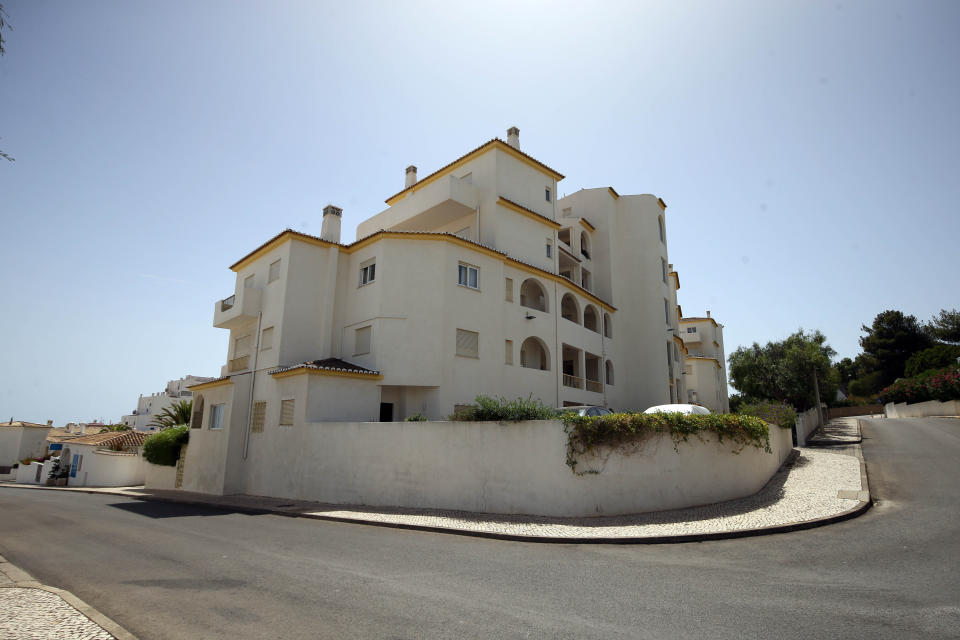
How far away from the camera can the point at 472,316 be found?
2208 cm

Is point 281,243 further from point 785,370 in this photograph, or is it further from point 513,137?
point 785,370

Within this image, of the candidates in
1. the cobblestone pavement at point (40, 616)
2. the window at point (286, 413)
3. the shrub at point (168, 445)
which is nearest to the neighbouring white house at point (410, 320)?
the window at point (286, 413)

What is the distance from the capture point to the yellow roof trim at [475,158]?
26.7 metres

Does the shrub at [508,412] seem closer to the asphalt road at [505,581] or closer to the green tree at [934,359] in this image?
the asphalt road at [505,581]

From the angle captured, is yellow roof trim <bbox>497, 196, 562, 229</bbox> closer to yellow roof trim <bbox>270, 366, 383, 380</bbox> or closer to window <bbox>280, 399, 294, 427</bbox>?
yellow roof trim <bbox>270, 366, 383, 380</bbox>

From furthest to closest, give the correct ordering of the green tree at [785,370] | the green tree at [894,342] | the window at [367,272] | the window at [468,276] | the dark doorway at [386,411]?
the green tree at [894,342] → the green tree at [785,370] → the window at [367,272] → the window at [468,276] → the dark doorway at [386,411]

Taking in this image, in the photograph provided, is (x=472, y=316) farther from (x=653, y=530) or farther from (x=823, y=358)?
(x=823, y=358)

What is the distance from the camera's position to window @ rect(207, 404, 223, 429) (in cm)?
2273

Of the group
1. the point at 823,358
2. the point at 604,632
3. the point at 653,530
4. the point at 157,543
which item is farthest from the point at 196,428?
the point at 823,358

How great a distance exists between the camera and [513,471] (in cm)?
1313

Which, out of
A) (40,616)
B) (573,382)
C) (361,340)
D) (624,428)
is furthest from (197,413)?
(40,616)

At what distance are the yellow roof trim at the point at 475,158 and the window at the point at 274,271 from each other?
354 inches

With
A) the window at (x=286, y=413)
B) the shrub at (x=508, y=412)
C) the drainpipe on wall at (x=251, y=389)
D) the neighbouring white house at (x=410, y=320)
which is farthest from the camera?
the drainpipe on wall at (x=251, y=389)

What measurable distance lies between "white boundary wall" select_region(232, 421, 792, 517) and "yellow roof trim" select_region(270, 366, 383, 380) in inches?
83.9
